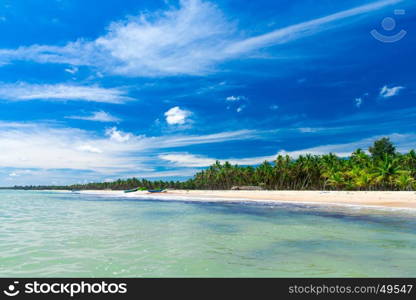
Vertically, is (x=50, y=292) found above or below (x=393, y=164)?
below

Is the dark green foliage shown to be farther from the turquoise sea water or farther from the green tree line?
the turquoise sea water

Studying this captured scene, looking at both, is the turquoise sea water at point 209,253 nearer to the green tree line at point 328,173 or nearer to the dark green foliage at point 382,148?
the green tree line at point 328,173

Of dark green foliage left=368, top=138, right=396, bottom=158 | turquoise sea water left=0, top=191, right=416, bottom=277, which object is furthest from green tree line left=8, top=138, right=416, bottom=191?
turquoise sea water left=0, top=191, right=416, bottom=277

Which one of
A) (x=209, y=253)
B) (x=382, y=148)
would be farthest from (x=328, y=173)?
(x=209, y=253)

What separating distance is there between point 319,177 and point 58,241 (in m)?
83.3

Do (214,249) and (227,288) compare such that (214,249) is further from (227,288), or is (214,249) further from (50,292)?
(50,292)

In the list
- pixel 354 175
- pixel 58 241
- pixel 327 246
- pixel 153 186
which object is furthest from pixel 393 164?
pixel 153 186

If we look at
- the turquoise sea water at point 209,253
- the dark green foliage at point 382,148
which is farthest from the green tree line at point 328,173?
the turquoise sea water at point 209,253

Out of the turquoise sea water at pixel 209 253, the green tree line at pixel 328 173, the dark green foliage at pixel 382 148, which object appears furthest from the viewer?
the dark green foliage at pixel 382 148

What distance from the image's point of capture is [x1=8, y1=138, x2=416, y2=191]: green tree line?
61741mm

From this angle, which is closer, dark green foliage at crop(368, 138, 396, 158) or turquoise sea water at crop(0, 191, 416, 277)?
turquoise sea water at crop(0, 191, 416, 277)

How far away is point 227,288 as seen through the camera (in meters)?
6.82

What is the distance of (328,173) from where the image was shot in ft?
244

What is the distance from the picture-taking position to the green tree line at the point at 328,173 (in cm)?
6174
